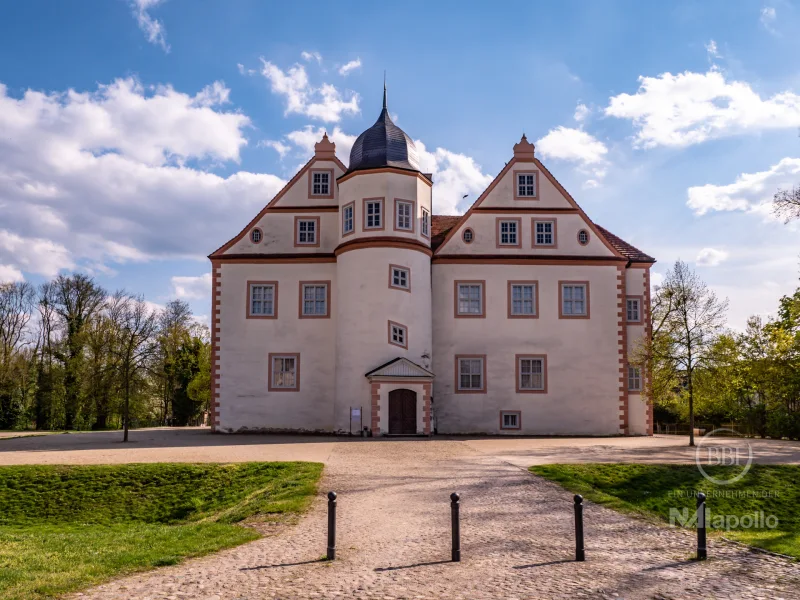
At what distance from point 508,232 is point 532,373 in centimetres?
662

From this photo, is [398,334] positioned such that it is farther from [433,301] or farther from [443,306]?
[443,306]

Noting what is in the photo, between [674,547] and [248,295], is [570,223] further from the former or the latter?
[674,547]

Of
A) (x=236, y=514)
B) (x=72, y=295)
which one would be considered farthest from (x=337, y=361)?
(x=72, y=295)

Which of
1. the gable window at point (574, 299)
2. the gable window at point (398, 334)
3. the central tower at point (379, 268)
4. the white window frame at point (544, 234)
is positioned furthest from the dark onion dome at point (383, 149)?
the gable window at point (574, 299)

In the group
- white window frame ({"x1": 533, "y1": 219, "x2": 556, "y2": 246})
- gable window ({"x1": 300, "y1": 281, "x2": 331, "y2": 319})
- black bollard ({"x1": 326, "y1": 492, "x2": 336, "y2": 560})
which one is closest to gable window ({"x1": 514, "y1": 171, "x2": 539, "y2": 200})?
white window frame ({"x1": 533, "y1": 219, "x2": 556, "y2": 246})

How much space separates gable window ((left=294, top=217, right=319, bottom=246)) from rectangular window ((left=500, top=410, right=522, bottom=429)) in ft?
38.1

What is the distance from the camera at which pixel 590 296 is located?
33469mm

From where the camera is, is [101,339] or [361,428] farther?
[101,339]

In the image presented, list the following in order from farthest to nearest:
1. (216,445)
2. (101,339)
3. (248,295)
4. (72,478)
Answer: (101,339), (248,295), (216,445), (72,478)

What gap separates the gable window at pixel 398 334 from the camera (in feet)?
101

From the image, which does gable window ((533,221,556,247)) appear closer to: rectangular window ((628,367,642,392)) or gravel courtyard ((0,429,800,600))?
rectangular window ((628,367,642,392))

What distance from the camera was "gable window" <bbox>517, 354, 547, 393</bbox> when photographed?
3284cm

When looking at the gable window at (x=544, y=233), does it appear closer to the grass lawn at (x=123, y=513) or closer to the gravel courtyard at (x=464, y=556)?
the gravel courtyard at (x=464, y=556)

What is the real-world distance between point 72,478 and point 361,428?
13.2 m
